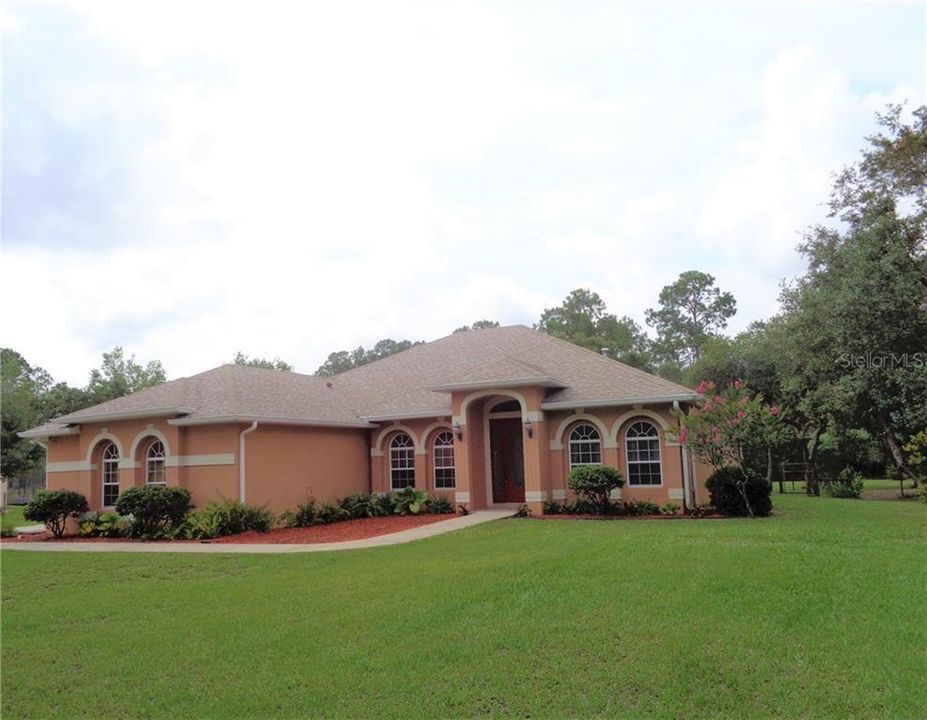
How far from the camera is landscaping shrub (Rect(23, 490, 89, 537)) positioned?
17.9m

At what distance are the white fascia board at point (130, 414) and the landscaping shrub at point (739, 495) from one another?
13588mm

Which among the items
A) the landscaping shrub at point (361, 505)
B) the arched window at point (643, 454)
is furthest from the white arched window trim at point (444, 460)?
the arched window at point (643, 454)

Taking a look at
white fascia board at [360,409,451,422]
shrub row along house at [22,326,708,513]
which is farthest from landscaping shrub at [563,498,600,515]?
white fascia board at [360,409,451,422]

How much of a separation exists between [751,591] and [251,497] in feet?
44.2

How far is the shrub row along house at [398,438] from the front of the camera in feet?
59.6

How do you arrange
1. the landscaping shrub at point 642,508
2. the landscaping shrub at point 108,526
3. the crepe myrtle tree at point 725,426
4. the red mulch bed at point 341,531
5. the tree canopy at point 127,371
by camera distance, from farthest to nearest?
the tree canopy at point 127,371
the landscaping shrub at point 642,508
the landscaping shrub at point 108,526
the crepe myrtle tree at point 725,426
the red mulch bed at point 341,531

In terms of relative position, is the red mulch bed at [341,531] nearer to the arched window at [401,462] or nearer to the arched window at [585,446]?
the arched window at [401,462]

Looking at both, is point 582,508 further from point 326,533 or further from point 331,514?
point 331,514

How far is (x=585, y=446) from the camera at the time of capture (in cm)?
1920

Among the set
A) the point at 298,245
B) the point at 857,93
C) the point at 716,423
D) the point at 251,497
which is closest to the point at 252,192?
the point at 298,245

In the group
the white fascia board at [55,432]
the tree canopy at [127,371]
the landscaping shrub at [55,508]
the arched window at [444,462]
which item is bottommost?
the landscaping shrub at [55,508]

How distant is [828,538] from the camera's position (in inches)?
460

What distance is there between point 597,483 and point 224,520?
9.08 meters

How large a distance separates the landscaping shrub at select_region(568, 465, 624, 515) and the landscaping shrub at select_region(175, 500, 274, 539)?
25.6 feet
